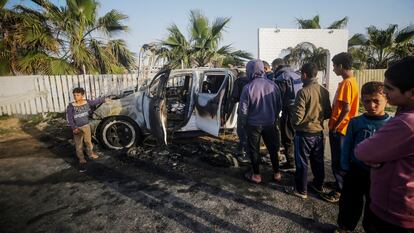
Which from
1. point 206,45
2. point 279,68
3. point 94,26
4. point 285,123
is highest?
point 94,26

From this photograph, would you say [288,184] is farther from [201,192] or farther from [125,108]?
[125,108]

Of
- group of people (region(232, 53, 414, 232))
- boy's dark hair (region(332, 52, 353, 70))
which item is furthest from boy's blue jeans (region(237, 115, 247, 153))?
boy's dark hair (region(332, 52, 353, 70))

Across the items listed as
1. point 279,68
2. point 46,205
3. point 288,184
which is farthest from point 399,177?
point 46,205

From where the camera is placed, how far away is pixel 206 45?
10.9 m

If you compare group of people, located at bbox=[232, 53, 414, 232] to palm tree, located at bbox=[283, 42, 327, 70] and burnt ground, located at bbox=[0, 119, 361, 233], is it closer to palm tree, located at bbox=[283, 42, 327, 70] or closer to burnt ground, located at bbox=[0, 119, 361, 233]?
burnt ground, located at bbox=[0, 119, 361, 233]

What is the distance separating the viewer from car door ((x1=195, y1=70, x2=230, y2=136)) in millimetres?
5285

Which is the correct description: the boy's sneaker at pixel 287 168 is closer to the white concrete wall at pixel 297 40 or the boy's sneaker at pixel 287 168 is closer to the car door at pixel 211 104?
the car door at pixel 211 104

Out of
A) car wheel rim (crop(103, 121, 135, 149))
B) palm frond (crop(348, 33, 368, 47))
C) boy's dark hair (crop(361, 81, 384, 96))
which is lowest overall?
car wheel rim (crop(103, 121, 135, 149))

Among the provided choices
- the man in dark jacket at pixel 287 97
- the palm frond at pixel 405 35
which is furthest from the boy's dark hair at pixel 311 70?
the palm frond at pixel 405 35

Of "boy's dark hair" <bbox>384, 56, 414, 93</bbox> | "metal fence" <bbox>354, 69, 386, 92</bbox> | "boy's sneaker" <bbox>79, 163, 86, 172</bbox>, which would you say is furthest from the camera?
"metal fence" <bbox>354, 69, 386, 92</bbox>

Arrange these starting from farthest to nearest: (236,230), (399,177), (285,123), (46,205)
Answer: (285,123) → (46,205) → (236,230) → (399,177)

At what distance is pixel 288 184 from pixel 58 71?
29.8 ft

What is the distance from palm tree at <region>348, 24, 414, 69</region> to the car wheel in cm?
1183

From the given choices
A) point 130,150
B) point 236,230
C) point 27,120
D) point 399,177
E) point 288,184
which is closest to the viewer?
point 399,177
